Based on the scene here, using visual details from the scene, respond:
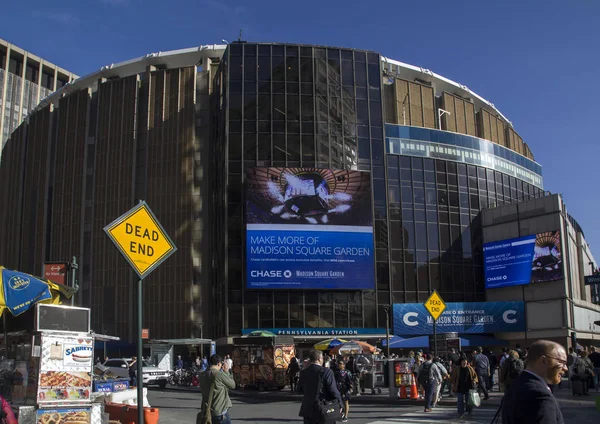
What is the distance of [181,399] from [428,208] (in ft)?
97.8

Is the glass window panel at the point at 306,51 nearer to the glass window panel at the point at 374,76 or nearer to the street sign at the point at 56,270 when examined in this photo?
the glass window panel at the point at 374,76

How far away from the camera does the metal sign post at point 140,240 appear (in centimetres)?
759

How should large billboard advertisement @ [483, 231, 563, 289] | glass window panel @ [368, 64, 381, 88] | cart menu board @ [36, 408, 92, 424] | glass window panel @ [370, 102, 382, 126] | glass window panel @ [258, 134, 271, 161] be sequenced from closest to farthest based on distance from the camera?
cart menu board @ [36, 408, 92, 424] < large billboard advertisement @ [483, 231, 563, 289] < glass window panel @ [258, 134, 271, 161] < glass window panel @ [370, 102, 382, 126] < glass window panel @ [368, 64, 381, 88]

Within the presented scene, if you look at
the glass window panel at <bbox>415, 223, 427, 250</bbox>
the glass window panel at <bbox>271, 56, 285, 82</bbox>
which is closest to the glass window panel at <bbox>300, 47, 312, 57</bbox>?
the glass window panel at <bbox>271, 56, 285, 82</bbox>

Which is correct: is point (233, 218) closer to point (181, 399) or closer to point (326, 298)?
point (326, 298)

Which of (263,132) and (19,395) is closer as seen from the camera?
(19,395)

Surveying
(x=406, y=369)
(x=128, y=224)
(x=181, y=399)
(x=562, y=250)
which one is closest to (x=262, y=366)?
(x=181, y=399)

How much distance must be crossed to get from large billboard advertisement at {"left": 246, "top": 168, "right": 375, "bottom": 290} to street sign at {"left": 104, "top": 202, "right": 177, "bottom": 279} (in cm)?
3472

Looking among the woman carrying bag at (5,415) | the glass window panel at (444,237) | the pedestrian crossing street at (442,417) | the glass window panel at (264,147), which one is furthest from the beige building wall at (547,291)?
the woman carrying bag at (5,415)

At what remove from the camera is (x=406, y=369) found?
71.5 feet

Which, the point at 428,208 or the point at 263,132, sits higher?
the point at 263,132

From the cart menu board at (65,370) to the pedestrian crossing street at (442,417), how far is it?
23.7 feet

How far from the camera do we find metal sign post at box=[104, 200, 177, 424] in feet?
24.9

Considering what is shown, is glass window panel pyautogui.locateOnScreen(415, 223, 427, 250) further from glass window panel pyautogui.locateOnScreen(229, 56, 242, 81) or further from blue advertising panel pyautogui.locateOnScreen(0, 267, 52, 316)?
blue advertising panel pyautogui.locateOnScreen(0, 267, 52, 316)
